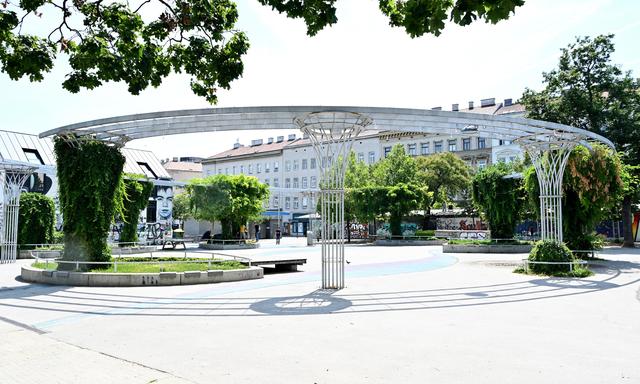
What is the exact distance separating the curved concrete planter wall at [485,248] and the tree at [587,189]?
25.5 feet

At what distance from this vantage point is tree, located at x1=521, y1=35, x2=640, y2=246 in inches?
1273

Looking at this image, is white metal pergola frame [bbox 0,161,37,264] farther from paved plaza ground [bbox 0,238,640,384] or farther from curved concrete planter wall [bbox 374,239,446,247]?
curved concrete planter wall [bbox 374,239,446,247]

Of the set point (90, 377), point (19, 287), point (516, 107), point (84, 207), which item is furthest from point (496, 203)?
point (516, 107)

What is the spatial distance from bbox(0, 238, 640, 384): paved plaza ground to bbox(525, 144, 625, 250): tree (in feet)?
18.9

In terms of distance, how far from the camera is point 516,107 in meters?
55.7

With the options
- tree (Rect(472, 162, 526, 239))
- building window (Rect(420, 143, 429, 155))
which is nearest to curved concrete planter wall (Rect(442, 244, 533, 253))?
tree (Rect(472, 162, 526, 239))

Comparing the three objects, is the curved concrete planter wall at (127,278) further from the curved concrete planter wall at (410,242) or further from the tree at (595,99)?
the tree at (595,99)

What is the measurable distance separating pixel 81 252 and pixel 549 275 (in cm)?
1410

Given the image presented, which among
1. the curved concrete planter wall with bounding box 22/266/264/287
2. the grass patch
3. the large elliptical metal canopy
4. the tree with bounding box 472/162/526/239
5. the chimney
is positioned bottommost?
the curved concrete planter wall with bounding box 22/266/264/287

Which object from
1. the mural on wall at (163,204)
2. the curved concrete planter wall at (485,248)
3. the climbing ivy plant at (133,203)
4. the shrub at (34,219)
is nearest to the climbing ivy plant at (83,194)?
the shrub at (34,219)

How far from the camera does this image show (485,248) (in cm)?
2744

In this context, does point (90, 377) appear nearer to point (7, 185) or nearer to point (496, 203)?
point (7, 185)

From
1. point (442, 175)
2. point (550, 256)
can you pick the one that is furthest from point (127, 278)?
point (442, 175)

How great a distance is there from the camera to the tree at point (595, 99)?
32344 millimetres
